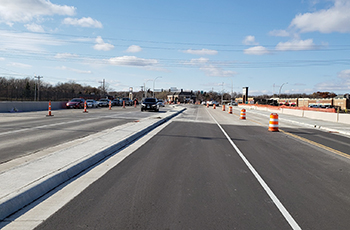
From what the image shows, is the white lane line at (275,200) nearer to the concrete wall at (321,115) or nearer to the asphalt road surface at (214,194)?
the asphalt road surface at (214,194)

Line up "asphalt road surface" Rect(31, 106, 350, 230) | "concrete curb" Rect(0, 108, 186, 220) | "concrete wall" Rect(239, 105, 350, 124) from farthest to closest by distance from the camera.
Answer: "concrete wall" Rect(239, 105, 350, 124), "concrete curb" Rect(0, 108, 186, 220), "asphalt road surface" Rect(31, 106, 350, 230)

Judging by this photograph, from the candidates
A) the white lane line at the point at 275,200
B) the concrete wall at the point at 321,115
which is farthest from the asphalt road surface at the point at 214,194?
the concrete wall at the point at 321,115

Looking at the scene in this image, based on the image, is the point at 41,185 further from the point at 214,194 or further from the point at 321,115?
the point at 321,115

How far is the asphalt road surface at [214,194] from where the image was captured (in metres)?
4.43

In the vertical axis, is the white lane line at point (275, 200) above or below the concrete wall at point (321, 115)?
below

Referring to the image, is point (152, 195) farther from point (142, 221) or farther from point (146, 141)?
point (146, 141)

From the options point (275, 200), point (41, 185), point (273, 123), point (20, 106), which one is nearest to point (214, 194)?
point (275, 200)

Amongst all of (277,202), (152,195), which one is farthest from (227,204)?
(152,195)

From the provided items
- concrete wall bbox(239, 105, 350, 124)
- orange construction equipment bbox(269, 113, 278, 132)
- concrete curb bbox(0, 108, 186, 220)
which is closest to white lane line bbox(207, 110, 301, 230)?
concrete curb bbox(0, 108, 186, 220)

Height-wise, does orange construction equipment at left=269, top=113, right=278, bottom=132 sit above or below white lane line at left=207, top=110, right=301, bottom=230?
above

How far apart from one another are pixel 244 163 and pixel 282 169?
1073 millimetres

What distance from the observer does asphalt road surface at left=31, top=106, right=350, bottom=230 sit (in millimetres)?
4430

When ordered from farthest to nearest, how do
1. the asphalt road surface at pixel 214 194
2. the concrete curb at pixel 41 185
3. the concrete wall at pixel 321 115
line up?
the concrete wall at pixel 321 115 → the concrete curb at pixel 41 185 → the asphalt road surface at pixel 214 194

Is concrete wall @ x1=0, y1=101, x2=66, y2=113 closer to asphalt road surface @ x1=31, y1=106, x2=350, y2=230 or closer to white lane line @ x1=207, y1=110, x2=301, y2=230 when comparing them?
asphalt road surface @ x1=31, y1=106, x2=350, y2=230
